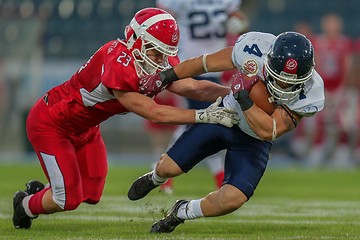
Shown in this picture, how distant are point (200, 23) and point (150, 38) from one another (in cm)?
277

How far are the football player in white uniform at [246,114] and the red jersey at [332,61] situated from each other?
7.02 meters

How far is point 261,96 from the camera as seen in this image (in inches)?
192

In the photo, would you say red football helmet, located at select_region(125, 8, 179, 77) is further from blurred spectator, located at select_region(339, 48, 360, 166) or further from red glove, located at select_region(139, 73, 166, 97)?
blurred spectator, located at select_region(339, 48, 360, 166)

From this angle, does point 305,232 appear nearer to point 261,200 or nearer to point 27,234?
point 27,234

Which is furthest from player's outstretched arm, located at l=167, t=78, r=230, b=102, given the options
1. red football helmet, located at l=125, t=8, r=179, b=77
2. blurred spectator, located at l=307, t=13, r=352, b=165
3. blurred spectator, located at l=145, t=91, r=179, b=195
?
blurred spectator, located at l=307, t=13, r=352, b=165

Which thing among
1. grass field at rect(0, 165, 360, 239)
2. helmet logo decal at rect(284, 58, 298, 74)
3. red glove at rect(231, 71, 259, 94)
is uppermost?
helmet logo decal at rect(284, 58, 298, 74)

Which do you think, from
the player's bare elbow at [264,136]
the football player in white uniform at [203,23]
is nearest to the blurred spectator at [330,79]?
the football player in white uniform at [203,23]

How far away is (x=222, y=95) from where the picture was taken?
5.33 metres

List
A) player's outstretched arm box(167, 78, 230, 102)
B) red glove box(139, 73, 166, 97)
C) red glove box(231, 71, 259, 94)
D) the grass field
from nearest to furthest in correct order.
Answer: red glove box(231, 71, 259, 94)
red glove box(139, 73, 166, 97)
the grass field
player's outstretched arm box(167, 78, 230, 102)

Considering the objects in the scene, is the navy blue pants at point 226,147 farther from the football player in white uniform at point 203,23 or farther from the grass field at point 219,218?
the football player in white uniform at point 203,23

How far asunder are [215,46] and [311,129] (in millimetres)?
4879

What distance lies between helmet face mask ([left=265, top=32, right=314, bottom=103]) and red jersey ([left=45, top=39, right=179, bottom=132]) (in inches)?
28.9

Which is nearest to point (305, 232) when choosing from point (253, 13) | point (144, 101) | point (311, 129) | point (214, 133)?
point (214, 133)

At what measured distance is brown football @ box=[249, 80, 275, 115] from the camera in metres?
4.86
